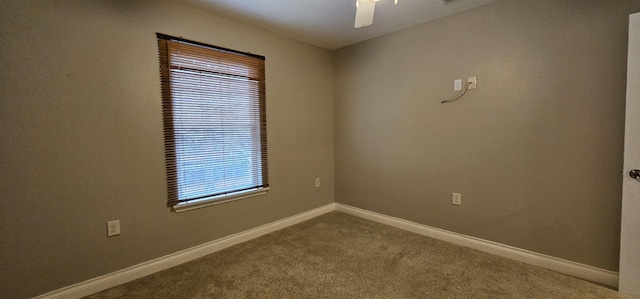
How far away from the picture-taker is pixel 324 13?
239cm

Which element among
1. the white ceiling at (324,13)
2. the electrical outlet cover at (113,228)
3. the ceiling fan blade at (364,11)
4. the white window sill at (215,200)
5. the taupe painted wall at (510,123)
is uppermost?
the white ceiling at (324,13)

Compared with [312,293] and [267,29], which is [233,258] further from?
[267,29]

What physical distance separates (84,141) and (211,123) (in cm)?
91

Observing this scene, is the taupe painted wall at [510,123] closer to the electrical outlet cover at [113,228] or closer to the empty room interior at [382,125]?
the empty room interior at [382,125]

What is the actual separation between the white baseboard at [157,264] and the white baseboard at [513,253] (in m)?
1.37

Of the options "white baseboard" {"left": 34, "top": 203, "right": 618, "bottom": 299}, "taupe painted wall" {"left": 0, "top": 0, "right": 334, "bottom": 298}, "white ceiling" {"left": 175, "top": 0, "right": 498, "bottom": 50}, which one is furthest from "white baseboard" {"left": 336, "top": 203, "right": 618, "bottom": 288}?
"white ceiling" {"left": 175, "top": 0, "right": 498, "bottom": 50}

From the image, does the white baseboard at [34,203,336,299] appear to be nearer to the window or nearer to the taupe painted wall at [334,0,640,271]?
the window

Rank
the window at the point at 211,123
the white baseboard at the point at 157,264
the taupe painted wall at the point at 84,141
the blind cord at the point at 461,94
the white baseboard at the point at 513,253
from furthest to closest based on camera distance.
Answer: the blind cord at the point at 461,94 → the window at the point at 211,123 → the white baseboard at the point at 513,253 → the white baseboard at the point at 157,264 → the taupe painted wall at the point at 84,141

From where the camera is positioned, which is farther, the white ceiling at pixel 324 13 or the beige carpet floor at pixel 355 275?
the white ceiling at pixel 324 13

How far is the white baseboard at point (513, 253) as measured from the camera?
189 cm

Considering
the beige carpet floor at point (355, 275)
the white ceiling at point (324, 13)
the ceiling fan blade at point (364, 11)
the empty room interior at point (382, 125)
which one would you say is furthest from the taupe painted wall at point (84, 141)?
the ceiling fan blade at point (364, 11)

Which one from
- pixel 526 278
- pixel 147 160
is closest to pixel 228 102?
pixel 147 160

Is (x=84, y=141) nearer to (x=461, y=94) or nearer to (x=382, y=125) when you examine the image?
(x=382, y=125)

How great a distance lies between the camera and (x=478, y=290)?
1808 millimetres
